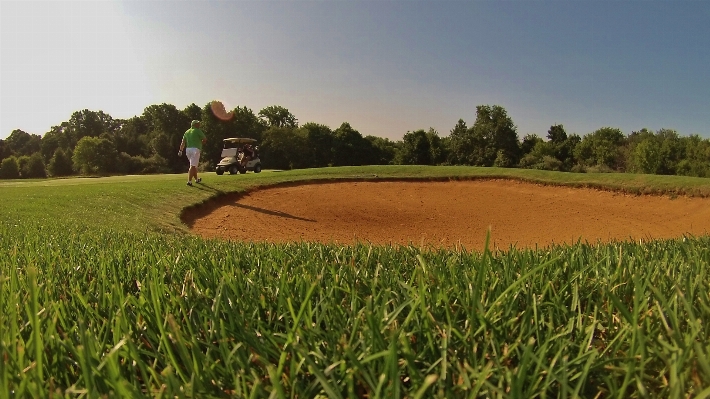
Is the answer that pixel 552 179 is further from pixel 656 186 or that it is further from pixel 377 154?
pixel 377 154

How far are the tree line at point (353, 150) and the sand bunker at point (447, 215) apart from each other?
41.9m

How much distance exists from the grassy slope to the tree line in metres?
39.1

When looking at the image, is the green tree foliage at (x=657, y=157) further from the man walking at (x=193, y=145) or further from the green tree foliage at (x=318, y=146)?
the man walking at (x=193, y=145)

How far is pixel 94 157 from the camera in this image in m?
60.2

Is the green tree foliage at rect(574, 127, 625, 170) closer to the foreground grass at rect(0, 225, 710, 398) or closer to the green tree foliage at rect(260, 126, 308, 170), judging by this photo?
the green tree foliage at rect(260, 126, 308, 170)

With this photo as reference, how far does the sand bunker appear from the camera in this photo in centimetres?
891

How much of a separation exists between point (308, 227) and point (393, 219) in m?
2.48

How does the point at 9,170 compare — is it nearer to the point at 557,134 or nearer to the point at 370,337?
the point at 370,337

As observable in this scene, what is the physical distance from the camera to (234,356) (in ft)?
2.77

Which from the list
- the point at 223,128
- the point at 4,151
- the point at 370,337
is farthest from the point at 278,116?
the point at 370,337

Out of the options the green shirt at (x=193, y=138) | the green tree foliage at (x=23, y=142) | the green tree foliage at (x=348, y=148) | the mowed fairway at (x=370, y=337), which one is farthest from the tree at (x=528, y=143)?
the green tree foliage at (x=23, y=142)

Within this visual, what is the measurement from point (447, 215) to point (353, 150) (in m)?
54.3

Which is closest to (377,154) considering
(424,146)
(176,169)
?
(424,146)

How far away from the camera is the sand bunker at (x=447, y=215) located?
351 inches
